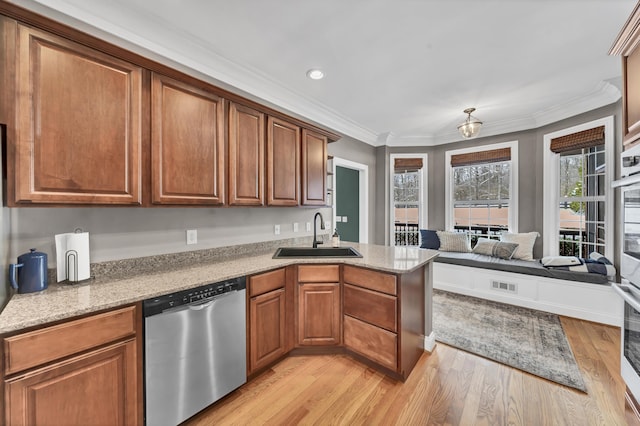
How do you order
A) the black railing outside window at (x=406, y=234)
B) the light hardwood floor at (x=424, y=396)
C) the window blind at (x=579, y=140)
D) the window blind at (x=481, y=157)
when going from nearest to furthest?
the light hardwood floor at (x=424, y=396) < the window blind at (x=579, y=140) < the window blind at (x=481, y=157) < the black railing outside window at (x=406, y=234)

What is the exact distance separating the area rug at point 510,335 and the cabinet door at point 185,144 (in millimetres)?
2743

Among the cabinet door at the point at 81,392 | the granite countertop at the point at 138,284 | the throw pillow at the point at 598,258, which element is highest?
the granite countertop at the point at 138,284

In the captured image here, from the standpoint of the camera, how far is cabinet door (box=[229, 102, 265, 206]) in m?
2.17

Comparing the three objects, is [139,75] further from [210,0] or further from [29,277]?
[29,277]

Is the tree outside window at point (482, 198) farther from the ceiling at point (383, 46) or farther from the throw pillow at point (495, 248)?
the ceiling at point (383, 46)

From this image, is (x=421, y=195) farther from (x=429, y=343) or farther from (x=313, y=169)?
(x=429, y=343)

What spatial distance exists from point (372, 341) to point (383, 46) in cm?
254

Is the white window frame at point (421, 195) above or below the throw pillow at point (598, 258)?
above

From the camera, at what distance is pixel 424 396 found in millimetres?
1873

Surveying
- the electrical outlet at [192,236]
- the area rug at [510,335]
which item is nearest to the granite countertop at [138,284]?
the electrical outlet at [192,236]

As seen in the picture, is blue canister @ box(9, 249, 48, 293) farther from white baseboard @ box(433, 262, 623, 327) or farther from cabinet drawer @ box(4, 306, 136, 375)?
white baseboard @ box(433, 262, 623, 327)

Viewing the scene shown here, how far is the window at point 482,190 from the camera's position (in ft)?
13.8

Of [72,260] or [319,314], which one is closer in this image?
[72,260]

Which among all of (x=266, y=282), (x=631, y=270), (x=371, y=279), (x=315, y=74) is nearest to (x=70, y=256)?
(x=266, y=282)
